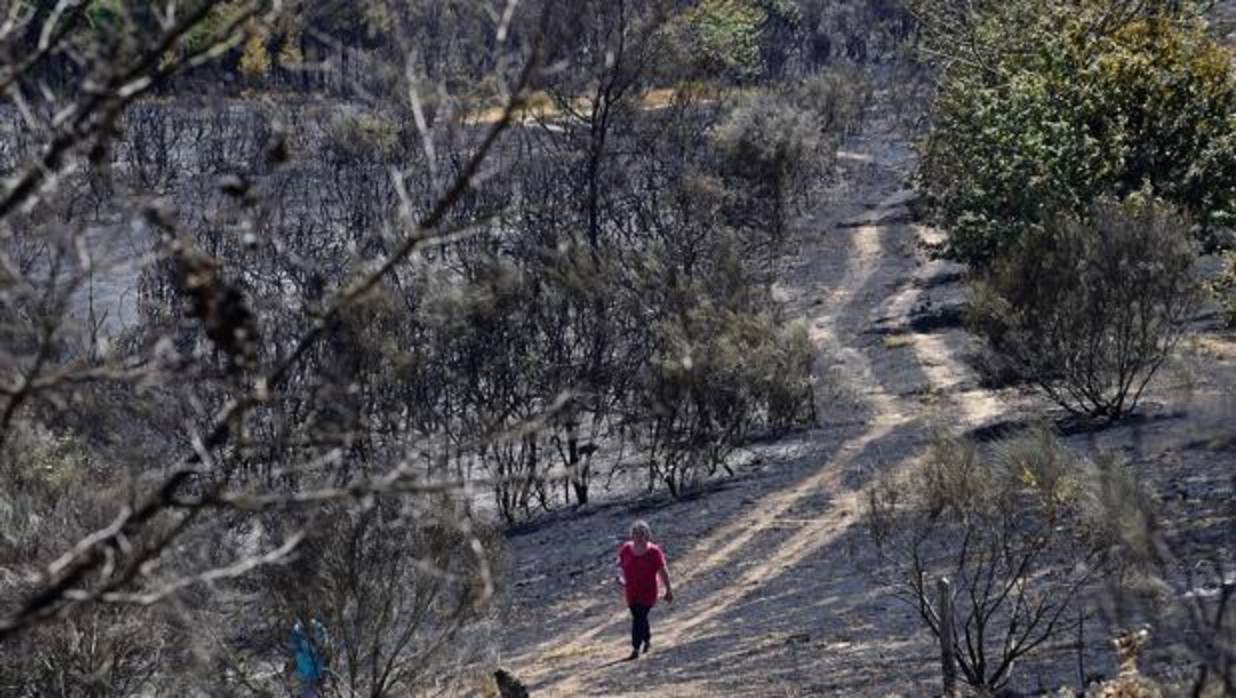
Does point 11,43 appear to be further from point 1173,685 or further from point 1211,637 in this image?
point 1173,685

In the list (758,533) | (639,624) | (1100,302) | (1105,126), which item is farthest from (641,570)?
(1105,126)

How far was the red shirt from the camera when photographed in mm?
15336

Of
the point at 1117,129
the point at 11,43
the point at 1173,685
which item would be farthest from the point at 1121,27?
the point at 11,43

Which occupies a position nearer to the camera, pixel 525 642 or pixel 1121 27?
pixel 525 642

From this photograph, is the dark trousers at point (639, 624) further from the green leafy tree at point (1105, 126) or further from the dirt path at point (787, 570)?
the green leafy tree at point (1105, 126)

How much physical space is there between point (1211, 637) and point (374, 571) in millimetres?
6922

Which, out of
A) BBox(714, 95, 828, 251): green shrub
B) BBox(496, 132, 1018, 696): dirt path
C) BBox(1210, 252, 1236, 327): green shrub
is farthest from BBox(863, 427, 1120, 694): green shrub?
BBox(714, 95, 828, 251): green shrub

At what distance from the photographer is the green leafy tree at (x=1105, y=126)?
27.5 metres

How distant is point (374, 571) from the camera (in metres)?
13.2

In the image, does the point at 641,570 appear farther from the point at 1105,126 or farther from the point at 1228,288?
the point at 1105,126

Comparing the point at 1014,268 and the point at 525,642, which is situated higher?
the point at 1014,268

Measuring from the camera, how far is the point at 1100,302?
22.5 metres

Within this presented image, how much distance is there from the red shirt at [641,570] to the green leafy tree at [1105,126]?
12.1m

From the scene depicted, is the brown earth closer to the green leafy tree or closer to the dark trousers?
the dark trousers
